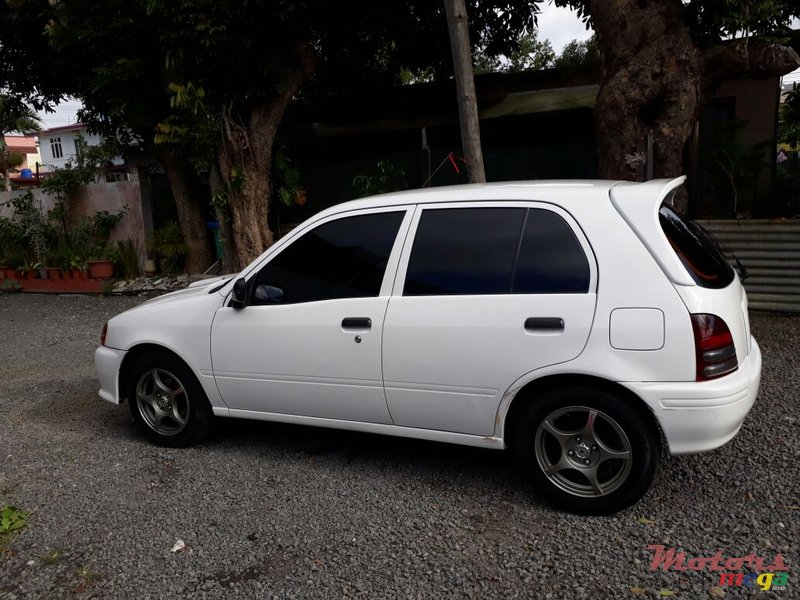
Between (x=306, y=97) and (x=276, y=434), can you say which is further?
(x=306, y=97)

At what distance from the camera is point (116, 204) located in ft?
40.9

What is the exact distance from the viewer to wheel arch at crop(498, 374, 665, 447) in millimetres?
3211

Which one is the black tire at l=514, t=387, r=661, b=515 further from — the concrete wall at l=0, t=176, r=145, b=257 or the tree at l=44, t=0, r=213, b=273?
the concrete wall at l=0, t=176, r=145, b=257

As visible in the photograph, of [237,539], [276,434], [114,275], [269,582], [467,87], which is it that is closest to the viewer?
[269,582]

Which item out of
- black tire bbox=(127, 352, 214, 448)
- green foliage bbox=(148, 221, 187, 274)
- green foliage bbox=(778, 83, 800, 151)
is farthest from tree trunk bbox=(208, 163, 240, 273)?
green foliage bbox=(778, 83, 800, 151)

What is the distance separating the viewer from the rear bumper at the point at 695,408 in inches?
121

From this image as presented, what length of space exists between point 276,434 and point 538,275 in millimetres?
2435

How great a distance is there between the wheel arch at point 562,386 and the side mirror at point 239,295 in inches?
69.0

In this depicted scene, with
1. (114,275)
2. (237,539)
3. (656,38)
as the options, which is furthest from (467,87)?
(114,275)

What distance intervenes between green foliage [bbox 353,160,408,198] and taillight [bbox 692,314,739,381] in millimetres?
7230

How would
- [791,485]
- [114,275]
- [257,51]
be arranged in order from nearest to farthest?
[791,485] → [257,51] → [114,275]

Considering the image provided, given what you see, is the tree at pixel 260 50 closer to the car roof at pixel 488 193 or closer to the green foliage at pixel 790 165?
the green foliage at pixel 790 165

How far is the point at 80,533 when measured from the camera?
11.5 ft

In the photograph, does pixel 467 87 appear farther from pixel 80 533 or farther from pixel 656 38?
pixel 80 533
